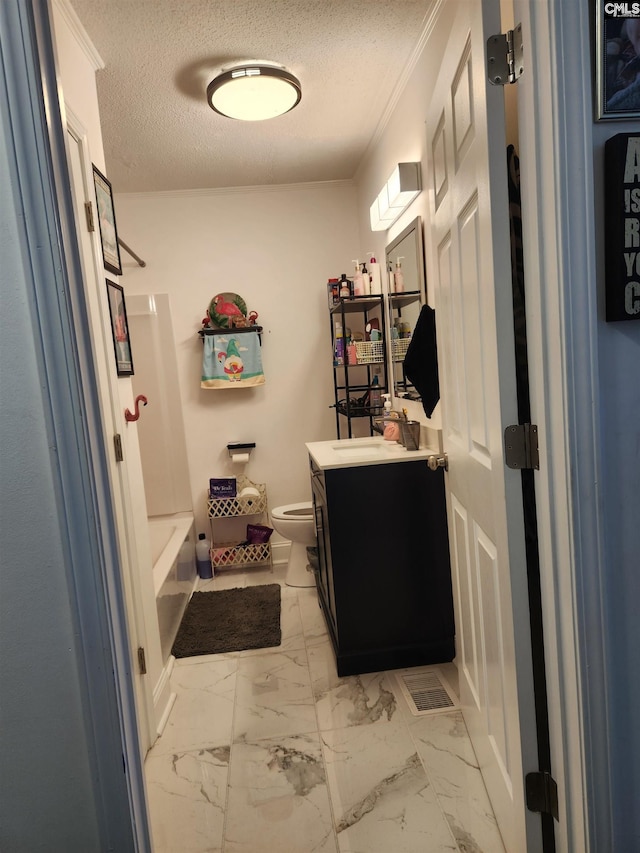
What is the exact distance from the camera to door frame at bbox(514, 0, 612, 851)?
3.06 ft

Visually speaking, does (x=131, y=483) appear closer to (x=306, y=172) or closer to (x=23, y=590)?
(x=23, y=590)

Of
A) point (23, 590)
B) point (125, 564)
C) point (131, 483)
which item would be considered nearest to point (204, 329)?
point (131, 483)

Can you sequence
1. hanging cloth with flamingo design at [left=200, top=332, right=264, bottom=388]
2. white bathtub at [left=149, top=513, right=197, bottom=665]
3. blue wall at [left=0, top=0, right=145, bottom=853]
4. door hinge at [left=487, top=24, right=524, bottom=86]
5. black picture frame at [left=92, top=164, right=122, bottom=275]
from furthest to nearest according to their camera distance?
hanging cloth with flamingo design at [left=200, top=332, right=264, bottom=388] < white bathtub at [left=149, top=513, right=197, bottom=665] < black picture frame at [left=92, top=164, right=122, bottom=275] < door hinge at [left=487, top=24, right=524, bottom=86] < blue wall at [left=0, top=0, right=145, bottom=853]

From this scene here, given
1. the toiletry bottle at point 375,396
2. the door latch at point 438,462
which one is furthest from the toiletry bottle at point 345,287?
the door latch at point 438,462

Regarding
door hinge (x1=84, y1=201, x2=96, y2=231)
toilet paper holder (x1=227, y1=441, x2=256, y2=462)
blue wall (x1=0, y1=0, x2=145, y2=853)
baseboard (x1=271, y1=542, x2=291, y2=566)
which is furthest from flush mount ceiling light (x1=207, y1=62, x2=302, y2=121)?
baseboard (x1=271, y1=542, x2=291, y2=566)

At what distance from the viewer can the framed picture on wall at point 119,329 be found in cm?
199

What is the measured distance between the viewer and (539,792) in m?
1.20

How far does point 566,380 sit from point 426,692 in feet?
5.39

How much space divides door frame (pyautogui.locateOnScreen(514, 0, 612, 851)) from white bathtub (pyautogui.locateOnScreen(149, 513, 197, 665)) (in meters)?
1.76

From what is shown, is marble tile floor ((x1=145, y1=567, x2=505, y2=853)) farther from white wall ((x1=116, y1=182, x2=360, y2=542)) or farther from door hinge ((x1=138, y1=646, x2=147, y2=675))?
white wall ((x1=116, y1=182, x2=360, y2=542))

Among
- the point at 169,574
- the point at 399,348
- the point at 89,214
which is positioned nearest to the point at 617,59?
the point at 89,214

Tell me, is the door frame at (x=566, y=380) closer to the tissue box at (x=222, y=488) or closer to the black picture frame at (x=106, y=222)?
the black picture frame at (x=106, y=222)

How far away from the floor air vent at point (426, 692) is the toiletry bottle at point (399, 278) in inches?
69.8

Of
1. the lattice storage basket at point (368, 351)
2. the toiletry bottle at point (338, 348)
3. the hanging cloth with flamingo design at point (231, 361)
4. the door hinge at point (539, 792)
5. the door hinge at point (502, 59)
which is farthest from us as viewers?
the hanging cloth with flamingo design at point (231, 361)
